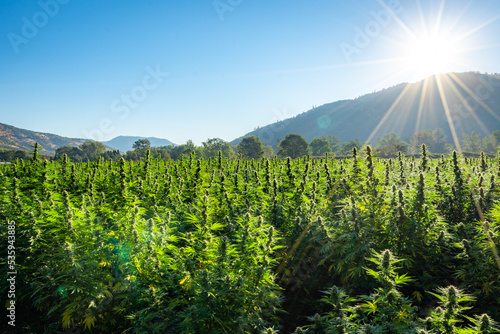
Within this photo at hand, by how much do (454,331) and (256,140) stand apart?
10475cm

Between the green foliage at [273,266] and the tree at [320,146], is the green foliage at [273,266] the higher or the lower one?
the lower one

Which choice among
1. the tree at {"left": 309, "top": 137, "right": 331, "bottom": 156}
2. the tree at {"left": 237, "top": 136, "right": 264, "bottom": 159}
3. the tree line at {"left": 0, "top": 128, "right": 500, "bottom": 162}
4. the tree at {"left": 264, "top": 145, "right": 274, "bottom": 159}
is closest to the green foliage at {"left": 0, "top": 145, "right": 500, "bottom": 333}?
the tree line at {"left": 0, "top": 128, "right": 500, "bottom": 162}

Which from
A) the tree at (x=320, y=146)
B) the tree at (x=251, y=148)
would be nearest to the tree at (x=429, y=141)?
the tree at (x=320, y=146)

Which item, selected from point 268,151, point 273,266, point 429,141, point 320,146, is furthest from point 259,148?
point 429,141

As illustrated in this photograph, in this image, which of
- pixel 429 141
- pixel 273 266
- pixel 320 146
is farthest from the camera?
Result: pixel 429 141

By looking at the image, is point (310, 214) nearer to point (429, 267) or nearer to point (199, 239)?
point (429, 267)

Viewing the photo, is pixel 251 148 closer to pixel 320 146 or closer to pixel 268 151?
pixel 320 146

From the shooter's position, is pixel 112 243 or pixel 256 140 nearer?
pixel 112 243

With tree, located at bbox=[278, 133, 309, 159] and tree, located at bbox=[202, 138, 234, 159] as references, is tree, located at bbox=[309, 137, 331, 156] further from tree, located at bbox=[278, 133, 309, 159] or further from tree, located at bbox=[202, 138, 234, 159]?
tree, located at bbox=[202, 138, 234, 159]

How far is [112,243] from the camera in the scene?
182 inches

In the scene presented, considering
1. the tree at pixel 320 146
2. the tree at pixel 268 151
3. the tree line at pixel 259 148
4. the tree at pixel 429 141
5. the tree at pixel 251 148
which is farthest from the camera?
the tree at pixel 268 151

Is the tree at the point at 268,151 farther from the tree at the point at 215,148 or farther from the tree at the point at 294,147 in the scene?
the tree at the point at 294,147

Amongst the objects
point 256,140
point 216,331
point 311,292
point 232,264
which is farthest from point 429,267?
point 256,140

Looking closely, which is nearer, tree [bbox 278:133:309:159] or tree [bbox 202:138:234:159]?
tree [bbox 278:133:309:159]
